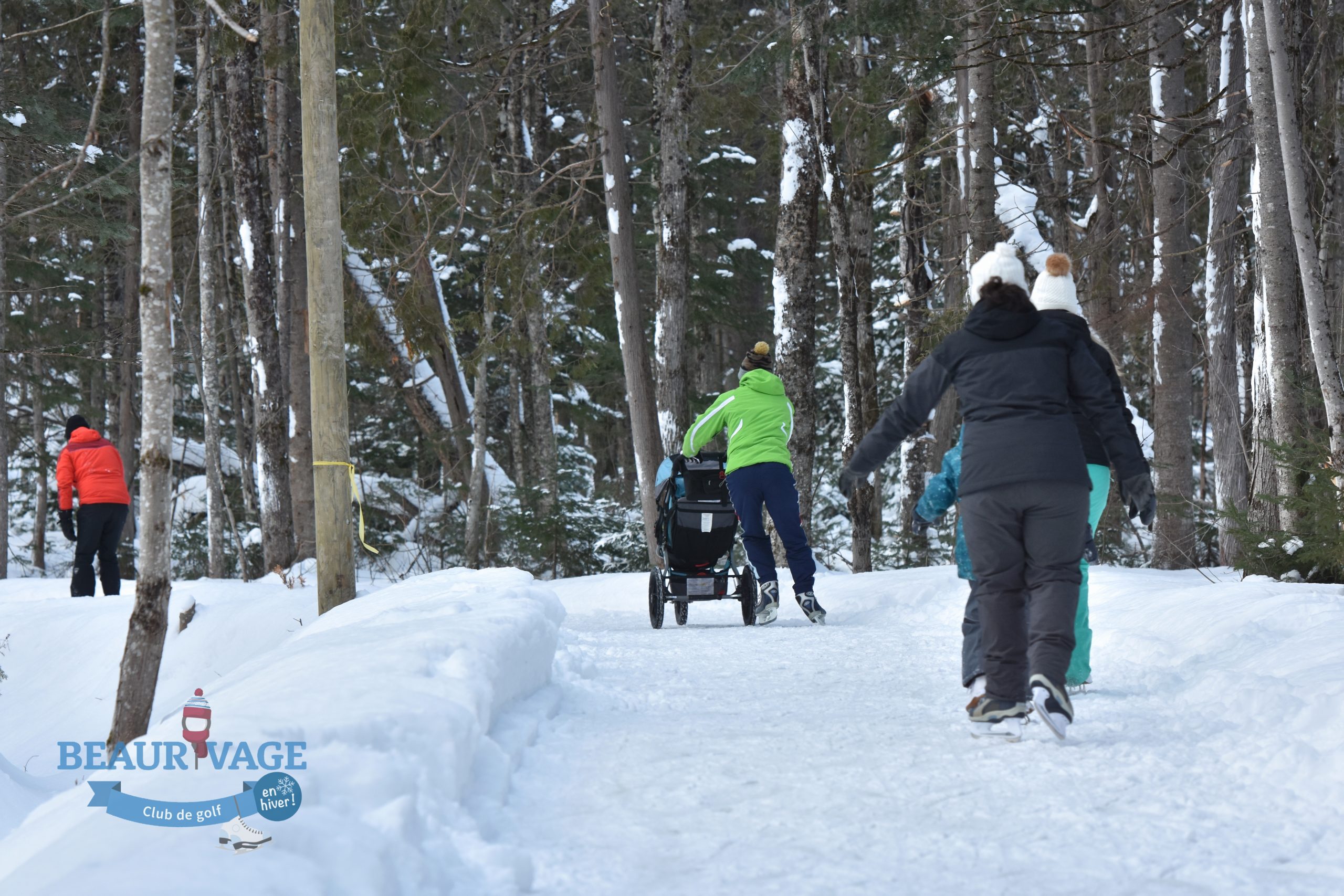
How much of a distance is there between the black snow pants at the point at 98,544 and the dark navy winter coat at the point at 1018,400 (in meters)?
11.6

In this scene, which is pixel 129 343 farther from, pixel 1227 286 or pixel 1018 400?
pixel 1018 400

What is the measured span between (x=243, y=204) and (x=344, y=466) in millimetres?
7960

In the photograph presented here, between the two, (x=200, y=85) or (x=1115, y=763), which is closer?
(x=1115, y=763)

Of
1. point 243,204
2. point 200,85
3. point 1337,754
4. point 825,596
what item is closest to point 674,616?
point 825,596

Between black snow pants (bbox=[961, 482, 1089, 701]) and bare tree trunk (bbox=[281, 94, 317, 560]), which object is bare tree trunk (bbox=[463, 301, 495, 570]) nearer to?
bare tree trunk (bbox=[281, 94, 317, 560])

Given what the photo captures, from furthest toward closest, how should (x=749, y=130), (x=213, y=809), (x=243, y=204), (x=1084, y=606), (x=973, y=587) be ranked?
(x=749, y=130) → (x=243, y=204) → (x=1084, y=606) → (x=973, y=587) → (x=213, y=809)

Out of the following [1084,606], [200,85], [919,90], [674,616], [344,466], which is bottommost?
[674,616]

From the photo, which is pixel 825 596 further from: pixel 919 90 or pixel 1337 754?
pixel 1337 754

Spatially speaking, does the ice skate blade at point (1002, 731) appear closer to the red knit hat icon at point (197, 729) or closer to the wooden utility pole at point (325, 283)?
the red knit hat icon at point (197, 729)

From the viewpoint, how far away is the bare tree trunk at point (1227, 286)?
12500 millimetres

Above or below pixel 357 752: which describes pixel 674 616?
below

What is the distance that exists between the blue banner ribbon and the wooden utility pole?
519cm

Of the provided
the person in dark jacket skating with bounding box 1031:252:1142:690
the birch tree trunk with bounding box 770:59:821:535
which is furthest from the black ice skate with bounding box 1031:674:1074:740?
the birch tree trunk with bounding box 770:59:821:535

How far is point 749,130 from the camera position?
20.6 meters
